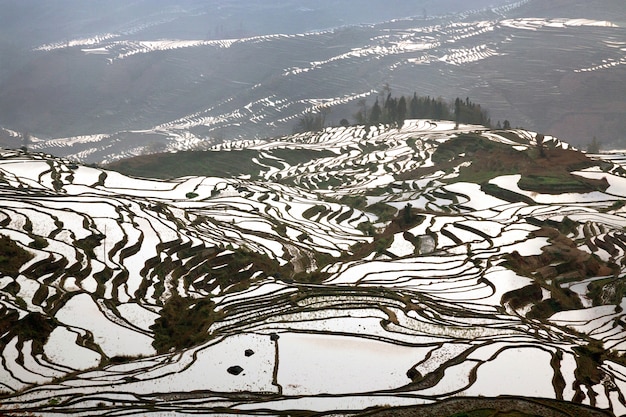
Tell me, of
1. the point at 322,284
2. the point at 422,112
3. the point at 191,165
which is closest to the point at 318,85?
the point at 422,112

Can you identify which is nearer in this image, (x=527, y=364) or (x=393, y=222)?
(x=527, y=364)

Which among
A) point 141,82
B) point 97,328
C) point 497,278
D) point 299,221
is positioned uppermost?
point 97,328

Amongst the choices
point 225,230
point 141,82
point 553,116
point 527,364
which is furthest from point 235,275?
point 141,82

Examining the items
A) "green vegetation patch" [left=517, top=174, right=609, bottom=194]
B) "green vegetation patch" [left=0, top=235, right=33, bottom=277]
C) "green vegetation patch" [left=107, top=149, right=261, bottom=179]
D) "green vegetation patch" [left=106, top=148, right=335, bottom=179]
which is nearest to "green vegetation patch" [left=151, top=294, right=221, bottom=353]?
"green vegetation patch" [left=0, top=235, right=33, bottom=277]

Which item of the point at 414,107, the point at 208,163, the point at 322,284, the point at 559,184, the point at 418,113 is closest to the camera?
the point at 322,284

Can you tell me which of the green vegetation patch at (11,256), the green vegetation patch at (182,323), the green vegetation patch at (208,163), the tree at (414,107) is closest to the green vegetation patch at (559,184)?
the green vegetation patch at (182,323)

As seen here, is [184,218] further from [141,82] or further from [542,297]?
[141,82]

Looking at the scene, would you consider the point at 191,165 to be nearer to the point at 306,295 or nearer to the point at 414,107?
the point at 414,107

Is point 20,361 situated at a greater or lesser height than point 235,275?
greater

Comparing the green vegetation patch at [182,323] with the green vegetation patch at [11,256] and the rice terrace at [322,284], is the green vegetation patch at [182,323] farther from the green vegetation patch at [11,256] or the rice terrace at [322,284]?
the green vegetation patch at [11,256]

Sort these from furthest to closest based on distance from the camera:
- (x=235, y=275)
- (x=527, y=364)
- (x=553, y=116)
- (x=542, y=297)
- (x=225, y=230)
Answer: (x=553, y=116)
(x=225, y=230)
(x=235, y=275)
(x=542, y=297)
(x=527, y=364)
